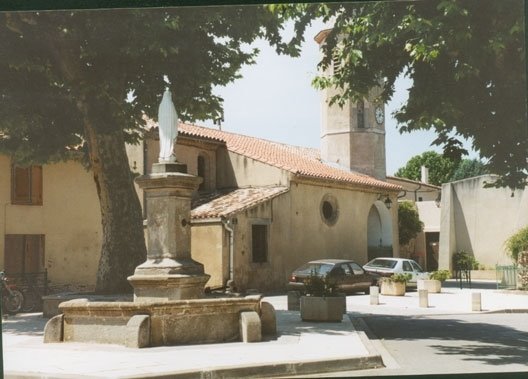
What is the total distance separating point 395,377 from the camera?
709cm

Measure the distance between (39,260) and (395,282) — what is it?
31.6 feet

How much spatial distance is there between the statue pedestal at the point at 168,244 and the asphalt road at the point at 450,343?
2880mm

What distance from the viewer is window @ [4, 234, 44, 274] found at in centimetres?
1711

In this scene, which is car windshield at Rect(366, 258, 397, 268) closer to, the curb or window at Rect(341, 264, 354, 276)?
window at Rect(341, 264, 354, 276)

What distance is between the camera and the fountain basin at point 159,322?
8719 millimetres

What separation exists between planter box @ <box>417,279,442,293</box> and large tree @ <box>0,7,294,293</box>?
7261mm

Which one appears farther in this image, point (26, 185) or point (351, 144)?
point (351, 144)

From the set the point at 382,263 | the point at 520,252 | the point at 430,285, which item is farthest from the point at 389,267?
Result: the point at 520,252

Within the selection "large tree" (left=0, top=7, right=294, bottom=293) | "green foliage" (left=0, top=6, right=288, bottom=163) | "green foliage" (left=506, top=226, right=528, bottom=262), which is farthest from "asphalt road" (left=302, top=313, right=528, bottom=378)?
"green foliage" (left=0, top=6, right=288, bottom=163)

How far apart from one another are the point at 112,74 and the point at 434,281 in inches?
380

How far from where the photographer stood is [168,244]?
9461 millimetres

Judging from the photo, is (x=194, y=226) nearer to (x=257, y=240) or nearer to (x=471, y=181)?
(x=257, y=240)

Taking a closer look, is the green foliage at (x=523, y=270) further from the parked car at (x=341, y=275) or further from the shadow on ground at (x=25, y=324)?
the shadow on ground at (x=25, y=324)

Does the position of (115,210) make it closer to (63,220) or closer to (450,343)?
(63,220)
